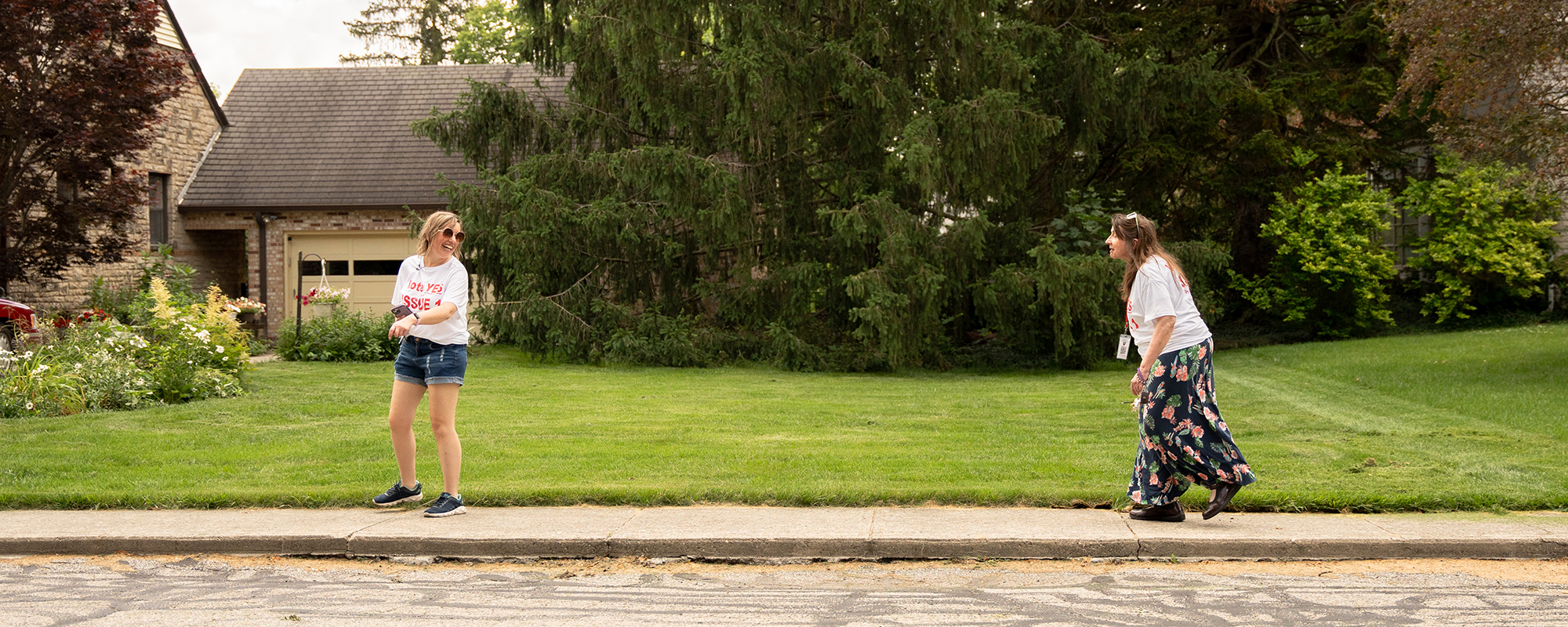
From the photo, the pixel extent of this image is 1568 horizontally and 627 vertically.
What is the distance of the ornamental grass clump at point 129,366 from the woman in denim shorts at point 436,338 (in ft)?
20.3

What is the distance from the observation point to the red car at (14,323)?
14.1m

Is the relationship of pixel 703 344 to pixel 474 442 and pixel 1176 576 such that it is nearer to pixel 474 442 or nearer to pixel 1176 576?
pixel 474 442

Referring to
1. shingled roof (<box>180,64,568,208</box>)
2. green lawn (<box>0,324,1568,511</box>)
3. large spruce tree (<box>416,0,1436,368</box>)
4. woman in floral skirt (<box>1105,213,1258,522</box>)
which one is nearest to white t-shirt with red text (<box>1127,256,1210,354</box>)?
woman in floral skirt (<box>1105,213,1258,522</box>)

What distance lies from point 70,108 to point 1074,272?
13252 mm

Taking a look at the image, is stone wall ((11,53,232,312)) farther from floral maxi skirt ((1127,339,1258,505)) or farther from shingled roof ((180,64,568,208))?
floral maxi skirt ((1127,339,1258,505))

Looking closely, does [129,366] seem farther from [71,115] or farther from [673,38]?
[673,38]

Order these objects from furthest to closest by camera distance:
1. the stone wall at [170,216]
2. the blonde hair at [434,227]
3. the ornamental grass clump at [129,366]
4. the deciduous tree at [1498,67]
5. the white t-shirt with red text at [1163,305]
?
1. the stone wall at [170,216]
2. the deciduous tree at [1498,67]
3. the ornamental grass clump at [129,366]
4. the blonde hair at [434,227]
5. the white t-shirt with red text at [1163,305]

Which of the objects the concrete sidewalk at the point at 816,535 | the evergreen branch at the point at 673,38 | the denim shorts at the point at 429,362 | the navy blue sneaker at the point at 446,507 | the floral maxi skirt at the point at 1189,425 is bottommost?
the concrete sidewalk at the point at 816,535

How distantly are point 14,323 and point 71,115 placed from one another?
279 cm

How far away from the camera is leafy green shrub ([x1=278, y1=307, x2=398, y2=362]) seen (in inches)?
675

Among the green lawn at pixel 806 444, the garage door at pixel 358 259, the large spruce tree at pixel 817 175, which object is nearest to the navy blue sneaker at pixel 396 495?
the green lawn at pixel 806 444

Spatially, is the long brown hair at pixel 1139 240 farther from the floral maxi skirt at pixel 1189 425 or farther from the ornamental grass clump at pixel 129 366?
the ornamental grass clump at pixel 129 366

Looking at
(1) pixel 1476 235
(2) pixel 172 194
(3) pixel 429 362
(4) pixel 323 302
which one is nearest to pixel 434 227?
(3) pixel 429 362

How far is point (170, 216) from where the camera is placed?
76.5ft
